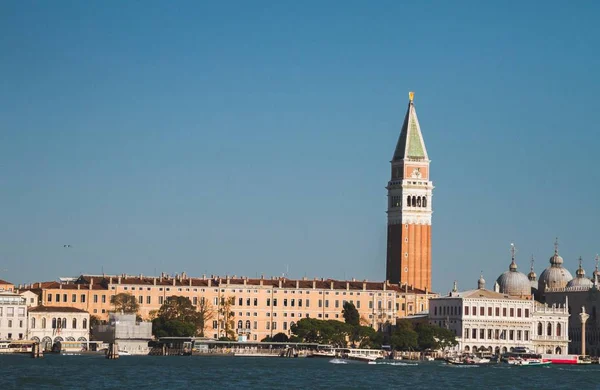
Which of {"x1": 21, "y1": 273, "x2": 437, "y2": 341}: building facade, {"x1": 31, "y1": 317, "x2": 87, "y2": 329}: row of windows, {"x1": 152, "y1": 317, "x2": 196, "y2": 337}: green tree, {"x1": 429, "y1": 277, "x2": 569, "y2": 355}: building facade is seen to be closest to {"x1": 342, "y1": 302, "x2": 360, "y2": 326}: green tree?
{"x1": 21, "y1": 273, "x2": 437, "y2": 341}: building facade

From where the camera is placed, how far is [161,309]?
4592 inches

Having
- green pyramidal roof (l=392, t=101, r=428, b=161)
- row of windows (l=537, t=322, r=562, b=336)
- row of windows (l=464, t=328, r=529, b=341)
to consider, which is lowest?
row of windows (l=464, t=328, r=529, b=341)

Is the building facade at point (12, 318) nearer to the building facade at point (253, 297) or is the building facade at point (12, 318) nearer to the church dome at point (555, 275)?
the building facade at point (253, 297)

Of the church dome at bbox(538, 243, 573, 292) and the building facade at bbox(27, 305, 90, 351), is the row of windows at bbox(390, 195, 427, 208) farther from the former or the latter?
the building facade at bbox(27, 305, 90, 351)

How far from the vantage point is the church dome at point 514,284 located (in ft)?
411

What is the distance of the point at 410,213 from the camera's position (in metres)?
129

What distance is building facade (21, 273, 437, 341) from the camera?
119 metres

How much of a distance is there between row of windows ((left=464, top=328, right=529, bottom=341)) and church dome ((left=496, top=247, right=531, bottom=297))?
287 inches

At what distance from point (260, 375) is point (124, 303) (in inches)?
1613

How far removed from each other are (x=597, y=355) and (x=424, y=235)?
1678 cm

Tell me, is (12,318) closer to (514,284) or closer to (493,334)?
(493,334)

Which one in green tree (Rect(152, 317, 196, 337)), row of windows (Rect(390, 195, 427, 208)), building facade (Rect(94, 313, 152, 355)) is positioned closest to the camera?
building facade (Rect(94, 313, 152, 355))

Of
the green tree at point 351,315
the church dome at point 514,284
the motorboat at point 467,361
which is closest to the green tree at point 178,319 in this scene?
the green tree at point 351,315

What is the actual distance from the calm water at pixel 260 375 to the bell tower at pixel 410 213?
94.4ft
